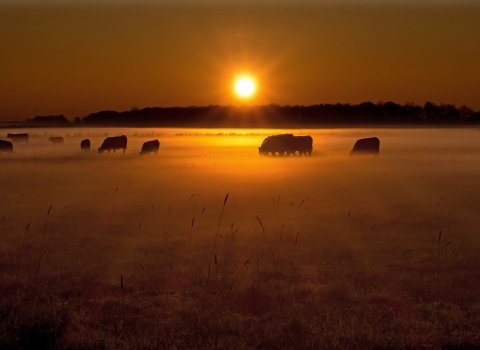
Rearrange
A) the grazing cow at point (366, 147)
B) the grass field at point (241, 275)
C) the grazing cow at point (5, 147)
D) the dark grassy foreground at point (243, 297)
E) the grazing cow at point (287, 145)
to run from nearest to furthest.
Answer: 1. the dark grassy foreground at point (243, 297)
2. the grass field at point (241, 275)
3. the grazing cow at point (287, 145)
4. the grazing cow at point (366, 147)
5. the grazing cow at point (5, 147)

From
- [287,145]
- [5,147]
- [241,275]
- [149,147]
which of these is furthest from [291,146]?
[241,275]

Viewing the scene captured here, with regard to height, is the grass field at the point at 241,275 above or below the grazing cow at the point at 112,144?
below

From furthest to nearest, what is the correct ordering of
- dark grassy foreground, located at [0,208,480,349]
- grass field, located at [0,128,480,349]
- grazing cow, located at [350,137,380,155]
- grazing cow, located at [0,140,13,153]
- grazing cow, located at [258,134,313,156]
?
grazing cow, located at [0,140,13,153]
grazing cow, located at [350,137,380,155]
grazing cow, located at [258,134,313,156]
grass field, located at [0,128,480,349]
dark grassy foreground, located at [0,208,480,349]

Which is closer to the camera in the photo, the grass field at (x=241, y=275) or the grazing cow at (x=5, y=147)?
the grass field at (x=241, y=275)

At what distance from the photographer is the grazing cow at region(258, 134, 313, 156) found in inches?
1537

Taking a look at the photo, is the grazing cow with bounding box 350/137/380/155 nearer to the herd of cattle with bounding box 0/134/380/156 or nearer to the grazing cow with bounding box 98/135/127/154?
the herd of cattle with bounding box 0/134/380/156

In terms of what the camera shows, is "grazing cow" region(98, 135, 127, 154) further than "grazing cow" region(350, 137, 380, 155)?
Yes

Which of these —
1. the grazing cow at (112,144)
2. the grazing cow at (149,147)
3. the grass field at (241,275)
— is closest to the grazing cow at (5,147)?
the grazing cow at (112,144)

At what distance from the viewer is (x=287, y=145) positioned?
39062 millimetres

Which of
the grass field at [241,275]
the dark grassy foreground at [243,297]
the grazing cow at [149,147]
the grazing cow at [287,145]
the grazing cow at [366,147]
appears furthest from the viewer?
the grazing cow at [149,147]

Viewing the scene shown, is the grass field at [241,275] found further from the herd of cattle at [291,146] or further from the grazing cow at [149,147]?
the grazing cow at [149,147]

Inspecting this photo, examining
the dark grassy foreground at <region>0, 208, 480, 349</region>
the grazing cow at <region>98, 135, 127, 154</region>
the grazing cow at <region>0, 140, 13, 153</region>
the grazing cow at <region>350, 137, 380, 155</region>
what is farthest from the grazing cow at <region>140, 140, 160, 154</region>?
the dark grassy foreground at <region>0, 208, 480, 349</region>

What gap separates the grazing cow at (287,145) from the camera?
3903 cm

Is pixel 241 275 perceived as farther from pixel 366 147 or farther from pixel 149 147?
pixel 149 147
